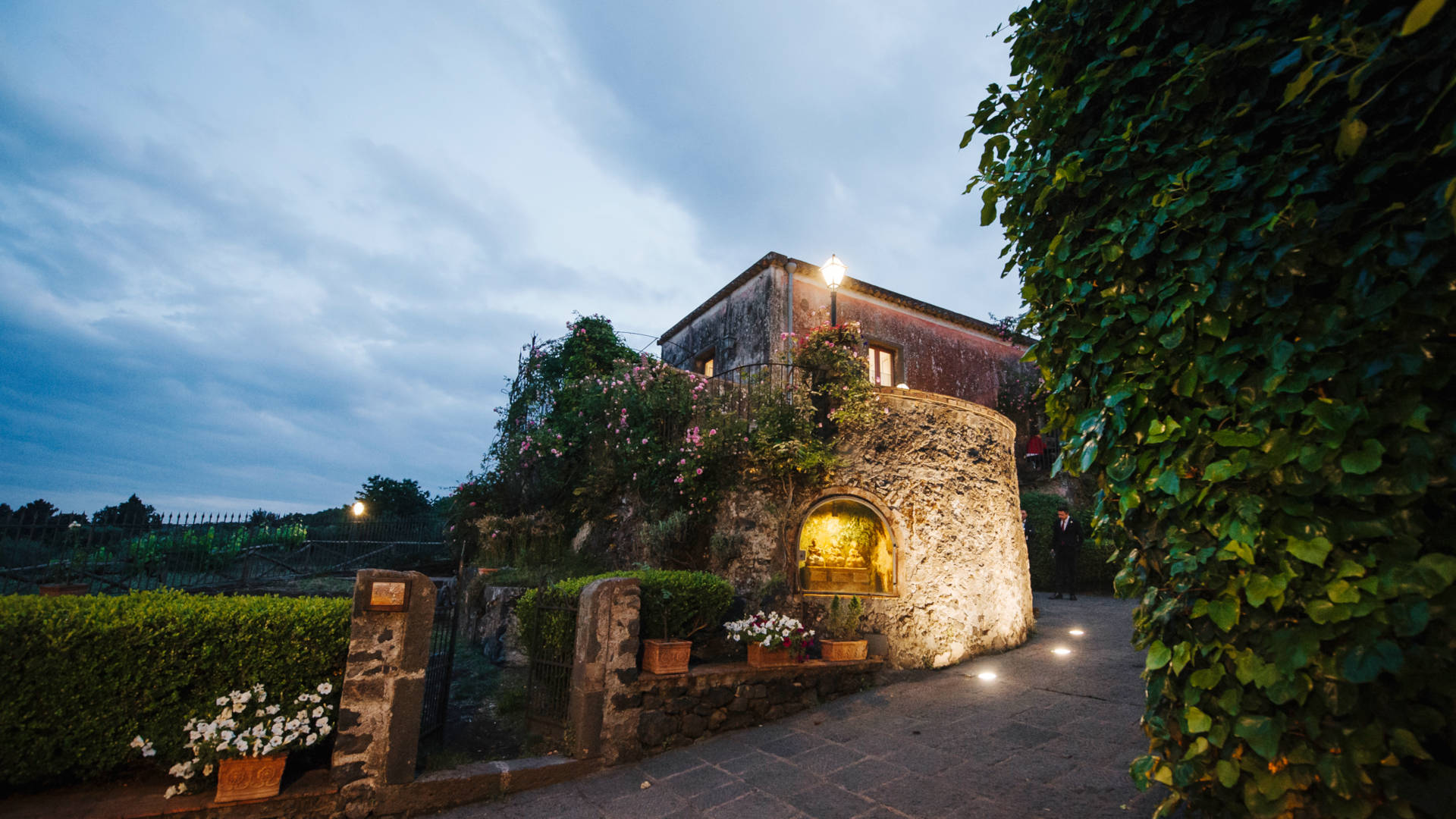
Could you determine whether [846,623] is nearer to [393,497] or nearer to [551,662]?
[551,662]

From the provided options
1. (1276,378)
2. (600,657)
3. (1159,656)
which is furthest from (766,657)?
(1276,378)

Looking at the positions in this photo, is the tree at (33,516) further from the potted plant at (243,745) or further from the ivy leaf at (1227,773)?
the ivy leaf at (1227,773)

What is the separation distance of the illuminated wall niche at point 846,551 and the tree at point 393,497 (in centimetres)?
1711

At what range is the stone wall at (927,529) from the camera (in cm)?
838

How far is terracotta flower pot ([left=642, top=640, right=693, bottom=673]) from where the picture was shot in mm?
5906

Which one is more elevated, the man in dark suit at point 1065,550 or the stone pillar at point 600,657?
the man in dark suit at point 1065,550

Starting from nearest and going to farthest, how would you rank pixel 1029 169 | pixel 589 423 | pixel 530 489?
pixel 1029 169, pixel 589 423, pixel 530 489

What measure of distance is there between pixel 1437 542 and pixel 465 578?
40.3ft

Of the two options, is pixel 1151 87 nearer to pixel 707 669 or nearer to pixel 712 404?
pixel 707 669

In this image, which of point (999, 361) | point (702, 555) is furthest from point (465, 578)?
point (999, 361)

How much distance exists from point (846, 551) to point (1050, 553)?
754 centimetres

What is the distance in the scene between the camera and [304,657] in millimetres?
4391

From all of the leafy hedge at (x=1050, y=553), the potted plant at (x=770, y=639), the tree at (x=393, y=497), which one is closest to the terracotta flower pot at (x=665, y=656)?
the potted plant at (x=770, y=639)

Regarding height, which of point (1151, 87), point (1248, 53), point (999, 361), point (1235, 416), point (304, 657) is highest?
point (999, 361)
